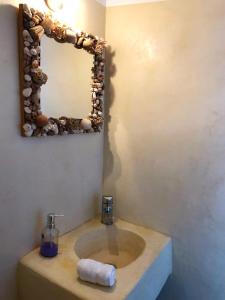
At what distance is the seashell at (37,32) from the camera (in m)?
0.97

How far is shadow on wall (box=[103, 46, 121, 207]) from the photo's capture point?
143 centimetres

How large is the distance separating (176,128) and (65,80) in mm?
591

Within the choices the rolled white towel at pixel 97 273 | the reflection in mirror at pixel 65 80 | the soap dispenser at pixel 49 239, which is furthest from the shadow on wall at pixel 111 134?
the rolled white towel at pixel 97 273

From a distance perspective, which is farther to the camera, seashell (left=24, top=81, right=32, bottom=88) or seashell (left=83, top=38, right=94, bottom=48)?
seashell (left=83, top=38, right=94, bottom=48)

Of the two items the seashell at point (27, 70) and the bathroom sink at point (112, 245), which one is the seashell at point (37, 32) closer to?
the seashell at point (27, 70)

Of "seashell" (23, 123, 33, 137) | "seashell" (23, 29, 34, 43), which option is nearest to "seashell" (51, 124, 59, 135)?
"seashell" (23, 123, 33, 137)

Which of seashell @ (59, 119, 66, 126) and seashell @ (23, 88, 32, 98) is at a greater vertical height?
seashell @ (23, 88, 32, 98)

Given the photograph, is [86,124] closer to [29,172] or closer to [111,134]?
[111,134]

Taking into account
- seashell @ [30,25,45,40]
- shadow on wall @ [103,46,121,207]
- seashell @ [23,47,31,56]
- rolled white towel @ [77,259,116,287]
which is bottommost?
rolled white towel @ [77,259,116,287]

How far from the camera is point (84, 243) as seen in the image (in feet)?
4.44

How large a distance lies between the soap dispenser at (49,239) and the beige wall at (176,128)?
1.60 ft

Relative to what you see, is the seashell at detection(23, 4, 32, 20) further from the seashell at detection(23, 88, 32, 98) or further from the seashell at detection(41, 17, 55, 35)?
the seashell at detection(23, 88, 32, 98)

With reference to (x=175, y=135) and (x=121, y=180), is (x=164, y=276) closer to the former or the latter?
(x=121, y=180)

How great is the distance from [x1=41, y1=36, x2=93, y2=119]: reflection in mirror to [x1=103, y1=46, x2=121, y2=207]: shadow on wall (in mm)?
144
